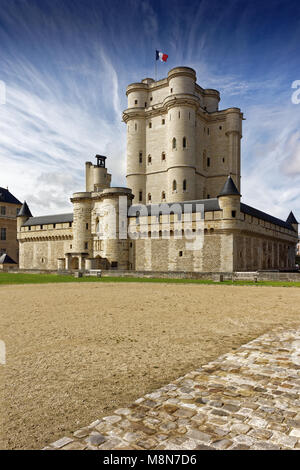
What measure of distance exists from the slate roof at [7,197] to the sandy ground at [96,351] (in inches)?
2005

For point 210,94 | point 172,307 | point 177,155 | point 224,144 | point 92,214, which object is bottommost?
point 172,307

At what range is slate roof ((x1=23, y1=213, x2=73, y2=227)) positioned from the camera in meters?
44.0

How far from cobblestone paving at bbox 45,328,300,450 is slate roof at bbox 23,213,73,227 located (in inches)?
1590

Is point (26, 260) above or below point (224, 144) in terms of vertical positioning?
below

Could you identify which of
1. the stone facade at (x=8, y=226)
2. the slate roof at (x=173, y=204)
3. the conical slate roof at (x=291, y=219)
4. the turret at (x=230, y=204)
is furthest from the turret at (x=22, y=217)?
the conical slate roof at (x=291, y=219)

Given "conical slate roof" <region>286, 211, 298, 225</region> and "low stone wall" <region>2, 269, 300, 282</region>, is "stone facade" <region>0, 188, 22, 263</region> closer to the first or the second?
"low stone wall" <region>2, 269, 300, 282</region>

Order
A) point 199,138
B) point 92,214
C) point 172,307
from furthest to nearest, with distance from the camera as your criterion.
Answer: point 199,138 < point 92,214 < point 172,307

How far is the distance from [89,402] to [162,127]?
43500 mm

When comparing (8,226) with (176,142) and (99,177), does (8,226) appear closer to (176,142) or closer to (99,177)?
(99,177)

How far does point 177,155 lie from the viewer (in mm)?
40406

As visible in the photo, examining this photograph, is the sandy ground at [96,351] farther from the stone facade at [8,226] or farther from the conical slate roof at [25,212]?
the stone facade at [8,226]

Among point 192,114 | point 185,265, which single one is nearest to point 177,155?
point 192,114
